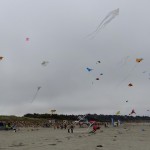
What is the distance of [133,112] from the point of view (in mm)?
67125

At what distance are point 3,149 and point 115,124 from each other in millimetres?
77694

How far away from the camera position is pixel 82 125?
85000 mm

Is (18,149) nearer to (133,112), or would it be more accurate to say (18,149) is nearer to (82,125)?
(133,112)

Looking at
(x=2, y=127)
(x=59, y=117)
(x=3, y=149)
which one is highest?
(x=59, y=117)

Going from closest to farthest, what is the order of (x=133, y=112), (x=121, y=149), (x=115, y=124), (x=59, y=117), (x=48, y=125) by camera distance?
(x=121, y=149)
(x=133, y=112)
(x=48, y=125)
(x=115, y=124)
(x=59, y=117)

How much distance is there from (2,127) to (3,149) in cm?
4625

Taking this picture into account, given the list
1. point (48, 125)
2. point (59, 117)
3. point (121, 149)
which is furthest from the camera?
point (59, 117)

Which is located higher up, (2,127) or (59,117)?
(59,117)

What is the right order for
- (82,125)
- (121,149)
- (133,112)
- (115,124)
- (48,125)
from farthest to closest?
(115,124) < (48,125) < (82,125) < (133,112) < (121,149)

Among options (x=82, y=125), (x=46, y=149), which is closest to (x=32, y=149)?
(x=46, y=149)

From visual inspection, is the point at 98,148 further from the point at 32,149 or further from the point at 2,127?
the point at 2,127

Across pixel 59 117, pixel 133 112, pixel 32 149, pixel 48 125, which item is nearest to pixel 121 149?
pixel 32 149

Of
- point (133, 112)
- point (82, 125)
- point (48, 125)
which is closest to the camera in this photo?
point (133, 112)

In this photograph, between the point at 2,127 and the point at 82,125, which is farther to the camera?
the point at 82,125
